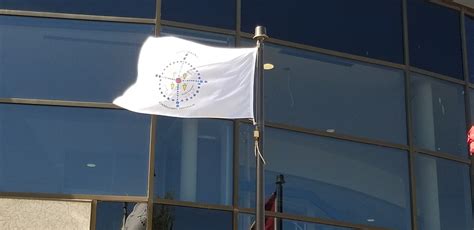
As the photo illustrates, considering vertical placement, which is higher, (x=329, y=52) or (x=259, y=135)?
(x=329, y=52)

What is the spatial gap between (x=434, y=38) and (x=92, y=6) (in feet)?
19.8

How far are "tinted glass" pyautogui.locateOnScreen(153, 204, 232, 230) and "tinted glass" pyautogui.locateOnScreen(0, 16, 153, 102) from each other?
1.90 m

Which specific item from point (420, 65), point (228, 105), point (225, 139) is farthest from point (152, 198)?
point (420, 65)

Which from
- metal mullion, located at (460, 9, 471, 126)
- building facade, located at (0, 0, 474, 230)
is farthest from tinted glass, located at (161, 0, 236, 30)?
metal mullion, located at (460, 9, 471, 126)

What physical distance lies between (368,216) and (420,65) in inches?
116

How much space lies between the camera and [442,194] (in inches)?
572

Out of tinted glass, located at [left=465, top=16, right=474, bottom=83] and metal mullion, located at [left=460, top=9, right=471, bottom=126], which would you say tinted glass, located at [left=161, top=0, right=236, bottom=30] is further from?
tinted glass, located at [left=465, top=16, right=474, bottom=83]

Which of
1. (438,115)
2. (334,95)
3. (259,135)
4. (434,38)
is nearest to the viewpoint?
(259,135)

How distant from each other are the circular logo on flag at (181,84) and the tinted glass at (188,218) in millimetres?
3102

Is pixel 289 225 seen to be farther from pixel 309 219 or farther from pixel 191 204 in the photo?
pixel 191 204

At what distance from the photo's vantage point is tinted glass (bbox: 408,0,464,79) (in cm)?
1506

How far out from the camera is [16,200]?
39.8ft

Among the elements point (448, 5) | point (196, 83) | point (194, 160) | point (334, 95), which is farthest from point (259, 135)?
point (448, 5)

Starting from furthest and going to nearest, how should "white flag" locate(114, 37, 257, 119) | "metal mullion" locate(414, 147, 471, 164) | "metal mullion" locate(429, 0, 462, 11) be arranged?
1. "metal mullion" locate(429, 0, 462, 11)
2. "metal mullion" locate(414, 147, 471, 164)
3. "white flag" locate(114, 37, 257, 119)
